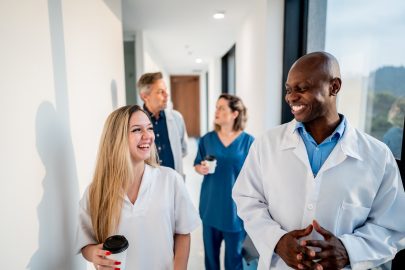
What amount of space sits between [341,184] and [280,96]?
1.51 m

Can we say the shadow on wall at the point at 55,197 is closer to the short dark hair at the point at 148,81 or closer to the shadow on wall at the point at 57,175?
the shadow on wall at the point at 57,175

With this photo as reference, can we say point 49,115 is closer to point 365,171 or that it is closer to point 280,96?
point 365,171

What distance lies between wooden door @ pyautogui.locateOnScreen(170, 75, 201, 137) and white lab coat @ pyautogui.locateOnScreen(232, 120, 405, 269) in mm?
9720

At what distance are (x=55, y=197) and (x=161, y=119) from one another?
1.14 metres

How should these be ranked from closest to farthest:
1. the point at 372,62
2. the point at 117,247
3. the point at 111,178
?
the point at 117,247 → the point at 111,178 → the point at 372,62

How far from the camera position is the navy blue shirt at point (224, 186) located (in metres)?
1.81

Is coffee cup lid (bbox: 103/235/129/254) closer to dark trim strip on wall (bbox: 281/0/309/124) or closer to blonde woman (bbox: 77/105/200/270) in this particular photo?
blonde woman (bbox: 77/105/200/270)

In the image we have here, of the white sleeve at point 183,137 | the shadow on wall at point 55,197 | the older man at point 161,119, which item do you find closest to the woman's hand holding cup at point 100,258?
the shadow on wall at point 55,197

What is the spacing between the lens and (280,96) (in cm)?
229

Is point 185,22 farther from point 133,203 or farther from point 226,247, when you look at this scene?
point 133,203

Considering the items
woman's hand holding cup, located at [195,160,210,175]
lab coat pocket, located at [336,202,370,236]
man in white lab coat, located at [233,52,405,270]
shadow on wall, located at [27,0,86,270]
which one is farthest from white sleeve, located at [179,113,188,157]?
lab coat pocket, located at [336,202,370,236]

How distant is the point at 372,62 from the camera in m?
1.40

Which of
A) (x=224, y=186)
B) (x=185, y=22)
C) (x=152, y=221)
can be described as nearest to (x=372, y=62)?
(x=224, y=186)

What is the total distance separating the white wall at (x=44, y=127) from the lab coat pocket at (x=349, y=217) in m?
1.14
